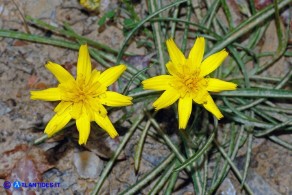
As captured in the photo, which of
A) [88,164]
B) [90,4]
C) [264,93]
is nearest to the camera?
[264,93]

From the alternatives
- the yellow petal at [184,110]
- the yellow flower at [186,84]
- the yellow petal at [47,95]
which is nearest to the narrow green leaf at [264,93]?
the yellow flower at [186,84]

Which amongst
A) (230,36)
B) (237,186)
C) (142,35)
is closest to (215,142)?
(237,186)

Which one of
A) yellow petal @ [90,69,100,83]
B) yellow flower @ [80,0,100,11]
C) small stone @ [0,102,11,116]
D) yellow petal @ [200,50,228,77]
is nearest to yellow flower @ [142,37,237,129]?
yellow petal @ [200,50,228,77]

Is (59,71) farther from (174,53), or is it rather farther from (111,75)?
(174,53)

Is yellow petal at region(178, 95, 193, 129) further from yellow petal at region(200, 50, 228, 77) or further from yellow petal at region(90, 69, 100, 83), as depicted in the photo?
yellow petal at region(90, 69, 100, 83)

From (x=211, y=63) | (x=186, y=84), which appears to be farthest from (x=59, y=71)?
(x=211, y=63)

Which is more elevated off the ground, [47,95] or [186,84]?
[47,95]

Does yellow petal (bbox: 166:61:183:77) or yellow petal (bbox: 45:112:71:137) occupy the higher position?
yellow petal (bbox: 166:61:183:77)
